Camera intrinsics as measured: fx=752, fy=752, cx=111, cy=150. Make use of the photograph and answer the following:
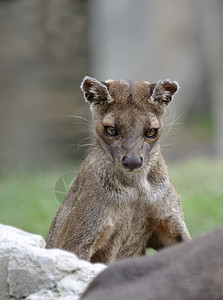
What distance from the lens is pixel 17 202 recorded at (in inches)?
364

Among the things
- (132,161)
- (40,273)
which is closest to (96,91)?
(132,161)

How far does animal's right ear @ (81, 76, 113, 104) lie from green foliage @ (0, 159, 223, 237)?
1.84 meters

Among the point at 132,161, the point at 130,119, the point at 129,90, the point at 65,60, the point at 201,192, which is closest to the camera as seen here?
the point at 132,161

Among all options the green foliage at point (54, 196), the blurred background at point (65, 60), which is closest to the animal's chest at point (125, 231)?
the green foliage at point (54, 196)

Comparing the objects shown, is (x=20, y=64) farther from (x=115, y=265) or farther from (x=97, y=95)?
(x=115, y=265)

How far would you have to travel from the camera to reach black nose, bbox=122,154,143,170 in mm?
5227

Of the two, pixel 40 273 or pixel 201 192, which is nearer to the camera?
pixel 40 273

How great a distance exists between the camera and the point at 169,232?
231 inches

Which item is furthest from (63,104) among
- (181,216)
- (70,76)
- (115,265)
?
(115,265)

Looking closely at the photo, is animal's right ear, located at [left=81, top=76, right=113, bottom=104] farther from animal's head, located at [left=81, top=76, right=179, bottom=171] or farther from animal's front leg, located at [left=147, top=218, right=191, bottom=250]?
animal's front leg, located at [left=147, top=218, right=191, bottom=250]

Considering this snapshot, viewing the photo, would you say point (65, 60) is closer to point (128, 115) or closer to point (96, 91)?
point (96, 91)

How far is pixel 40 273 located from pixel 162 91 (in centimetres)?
191

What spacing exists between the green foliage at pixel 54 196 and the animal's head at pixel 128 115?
186 centimetres

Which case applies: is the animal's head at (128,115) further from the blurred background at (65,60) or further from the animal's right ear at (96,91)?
the blurred background at (65,60)
